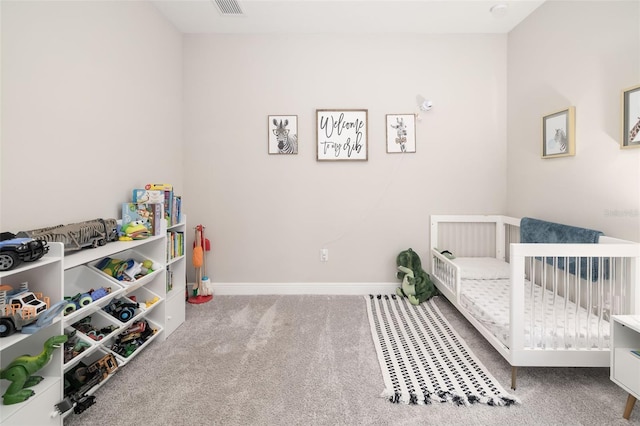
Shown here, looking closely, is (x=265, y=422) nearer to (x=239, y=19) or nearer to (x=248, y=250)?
(x=248, y=250)

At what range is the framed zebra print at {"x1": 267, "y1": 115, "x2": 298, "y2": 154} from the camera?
3.01m

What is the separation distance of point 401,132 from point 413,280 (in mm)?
1438

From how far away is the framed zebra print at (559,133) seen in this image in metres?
2.18

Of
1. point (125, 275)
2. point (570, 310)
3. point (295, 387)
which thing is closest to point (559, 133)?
point (570, 310)

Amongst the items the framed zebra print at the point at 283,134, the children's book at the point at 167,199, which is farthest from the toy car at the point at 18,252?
the framed zebra print at the point at 283,134

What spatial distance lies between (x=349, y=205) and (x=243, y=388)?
1.89m

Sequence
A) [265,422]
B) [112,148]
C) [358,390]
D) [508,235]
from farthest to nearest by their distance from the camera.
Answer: [508,235] → [112,148] → [358,390] → [265,422]

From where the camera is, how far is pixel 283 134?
9.89 ft

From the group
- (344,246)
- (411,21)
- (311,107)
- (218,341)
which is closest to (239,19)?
(311,107)

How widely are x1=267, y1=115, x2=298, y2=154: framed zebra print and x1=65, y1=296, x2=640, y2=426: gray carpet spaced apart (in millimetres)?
1652

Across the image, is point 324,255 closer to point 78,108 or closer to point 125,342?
point 125,342

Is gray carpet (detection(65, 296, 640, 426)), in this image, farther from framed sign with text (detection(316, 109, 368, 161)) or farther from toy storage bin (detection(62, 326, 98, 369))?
framed sign with text (detection(316, 109, 368, 161))

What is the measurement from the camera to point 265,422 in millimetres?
1413

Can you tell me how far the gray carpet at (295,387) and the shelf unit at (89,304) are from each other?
0.19 metres
